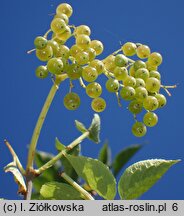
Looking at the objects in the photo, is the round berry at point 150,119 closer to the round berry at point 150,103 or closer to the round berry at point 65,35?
the round berry at point 150,103

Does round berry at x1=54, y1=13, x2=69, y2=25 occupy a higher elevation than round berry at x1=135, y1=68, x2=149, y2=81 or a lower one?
higher

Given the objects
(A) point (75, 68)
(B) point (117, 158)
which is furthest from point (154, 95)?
(B) point (117, 158)

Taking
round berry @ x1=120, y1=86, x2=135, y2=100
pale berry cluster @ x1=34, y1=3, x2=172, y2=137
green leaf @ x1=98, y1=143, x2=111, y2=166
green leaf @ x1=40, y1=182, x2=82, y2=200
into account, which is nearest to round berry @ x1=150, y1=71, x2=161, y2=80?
pale berry cluster @ x1=34, y1=3, x2=172, y2=137

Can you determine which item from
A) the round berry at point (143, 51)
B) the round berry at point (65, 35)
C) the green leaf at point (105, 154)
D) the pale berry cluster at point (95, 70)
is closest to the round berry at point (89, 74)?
the pale berry cluster at point (95, 70)

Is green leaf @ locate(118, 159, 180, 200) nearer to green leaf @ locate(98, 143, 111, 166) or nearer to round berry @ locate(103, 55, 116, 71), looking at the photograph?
round berry @ locate(103, 55, 116, 71)

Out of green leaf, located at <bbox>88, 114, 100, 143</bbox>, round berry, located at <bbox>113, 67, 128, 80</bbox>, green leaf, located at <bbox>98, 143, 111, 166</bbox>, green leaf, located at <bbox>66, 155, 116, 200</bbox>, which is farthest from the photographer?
green leaf, located at <bbox>98, 143, 111, 166</bbox>

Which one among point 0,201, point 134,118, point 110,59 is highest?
point 110,59

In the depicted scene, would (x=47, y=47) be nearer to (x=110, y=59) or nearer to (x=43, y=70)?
(x=43, y=70)
